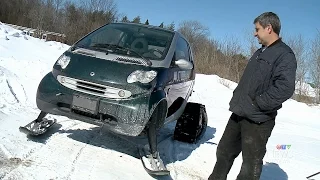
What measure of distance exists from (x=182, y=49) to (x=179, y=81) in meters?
0.75

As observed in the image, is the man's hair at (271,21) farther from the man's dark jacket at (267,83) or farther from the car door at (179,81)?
the car door at (179,81)

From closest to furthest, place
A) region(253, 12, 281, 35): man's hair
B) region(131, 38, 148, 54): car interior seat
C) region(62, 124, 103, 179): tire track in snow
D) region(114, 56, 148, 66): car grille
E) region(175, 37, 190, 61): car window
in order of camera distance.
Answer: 1. region(253, 12, 281, 35): man's hair
2. region(62, 124, 103, 179): tire track in snow
3. region(114, 56, 148, 66): car grille
4. region(131, 38, 148, 54): car interior seat
5. region(175, 37, 190, 61): car window

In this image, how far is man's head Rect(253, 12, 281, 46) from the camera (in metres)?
2.93

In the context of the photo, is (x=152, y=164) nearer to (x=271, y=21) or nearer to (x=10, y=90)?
(x=271, y=21)

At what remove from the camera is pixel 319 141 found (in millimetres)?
7027

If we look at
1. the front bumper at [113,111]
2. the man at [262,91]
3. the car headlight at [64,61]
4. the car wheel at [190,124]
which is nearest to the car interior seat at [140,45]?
the car headlight at [64,61]

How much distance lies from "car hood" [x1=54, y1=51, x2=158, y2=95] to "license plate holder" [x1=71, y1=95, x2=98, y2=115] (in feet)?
0.70

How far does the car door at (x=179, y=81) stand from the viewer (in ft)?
14.1

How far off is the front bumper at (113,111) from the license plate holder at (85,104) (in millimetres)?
28

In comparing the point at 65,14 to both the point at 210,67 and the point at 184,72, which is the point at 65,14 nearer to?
the point at 210,67

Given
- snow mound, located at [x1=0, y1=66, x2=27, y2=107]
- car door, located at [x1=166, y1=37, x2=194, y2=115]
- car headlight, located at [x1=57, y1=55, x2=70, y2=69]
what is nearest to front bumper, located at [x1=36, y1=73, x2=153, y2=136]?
car headlight, located at [x1=57, y1=55, x2=70, y2=69]

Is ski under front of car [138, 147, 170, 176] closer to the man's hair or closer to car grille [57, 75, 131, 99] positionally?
car grille [57, 75, 131, 99]

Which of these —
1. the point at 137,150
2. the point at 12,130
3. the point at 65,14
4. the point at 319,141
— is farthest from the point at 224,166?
the point at 65,14

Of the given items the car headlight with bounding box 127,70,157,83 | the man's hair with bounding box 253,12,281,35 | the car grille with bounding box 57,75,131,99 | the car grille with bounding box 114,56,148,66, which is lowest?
the car grille with bounding box 57,75,131,99
